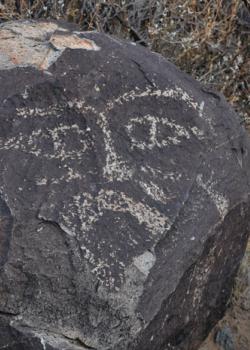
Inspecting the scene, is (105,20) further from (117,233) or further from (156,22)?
(117,233)

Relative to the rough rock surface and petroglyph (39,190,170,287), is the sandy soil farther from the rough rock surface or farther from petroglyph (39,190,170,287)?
petroglyph (39,190,170,287)

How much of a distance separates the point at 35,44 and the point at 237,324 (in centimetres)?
142

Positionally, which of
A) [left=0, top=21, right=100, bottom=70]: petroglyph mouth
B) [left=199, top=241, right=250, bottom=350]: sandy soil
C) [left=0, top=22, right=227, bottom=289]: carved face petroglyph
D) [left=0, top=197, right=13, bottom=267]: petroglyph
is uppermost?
[left=0, top=21, right=100, bottom=70]: petroglyph mouth

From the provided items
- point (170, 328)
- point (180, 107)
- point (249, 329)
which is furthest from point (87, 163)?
point (249, 329)

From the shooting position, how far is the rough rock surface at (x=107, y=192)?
2.73 m

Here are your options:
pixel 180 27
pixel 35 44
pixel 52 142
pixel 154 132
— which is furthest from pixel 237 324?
pixel 180 27

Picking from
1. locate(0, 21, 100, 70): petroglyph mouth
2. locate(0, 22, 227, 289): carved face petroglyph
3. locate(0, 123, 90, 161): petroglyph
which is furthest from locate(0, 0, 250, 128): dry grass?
locate(0, 123, 90, 161): petroglyph

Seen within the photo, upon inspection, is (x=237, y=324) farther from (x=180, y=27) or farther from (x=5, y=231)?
(x=180, y=27)

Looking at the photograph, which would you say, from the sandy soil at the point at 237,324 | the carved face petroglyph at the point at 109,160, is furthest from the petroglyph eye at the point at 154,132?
the sandy soil at the point at 237,324

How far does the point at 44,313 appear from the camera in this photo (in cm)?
273

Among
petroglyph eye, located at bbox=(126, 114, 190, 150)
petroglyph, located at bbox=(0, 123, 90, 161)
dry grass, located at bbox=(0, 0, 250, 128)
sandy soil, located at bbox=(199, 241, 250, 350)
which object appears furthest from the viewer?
dry grass, located at bbox=(0, 0, 250, 128)

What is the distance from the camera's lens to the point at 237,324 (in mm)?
3711

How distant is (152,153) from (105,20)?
224 centimetres

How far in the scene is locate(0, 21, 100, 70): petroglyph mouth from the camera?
3.02 m
